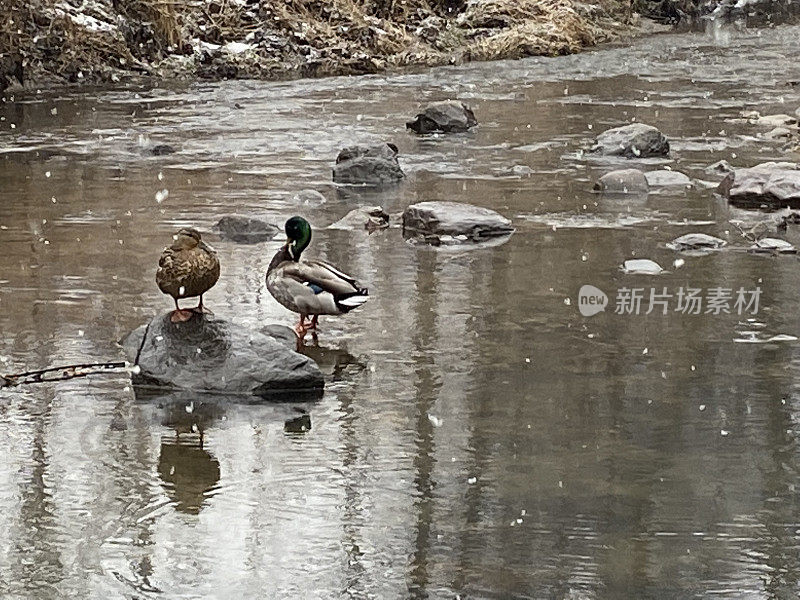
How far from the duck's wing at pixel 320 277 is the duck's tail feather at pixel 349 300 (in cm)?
2

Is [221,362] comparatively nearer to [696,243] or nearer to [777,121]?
[696,243]

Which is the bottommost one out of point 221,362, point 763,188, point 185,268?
point 221,362

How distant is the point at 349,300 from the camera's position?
23.9ft

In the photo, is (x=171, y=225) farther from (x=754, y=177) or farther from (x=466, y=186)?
(x=754, y=177)

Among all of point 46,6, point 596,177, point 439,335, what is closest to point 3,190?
point 596,177

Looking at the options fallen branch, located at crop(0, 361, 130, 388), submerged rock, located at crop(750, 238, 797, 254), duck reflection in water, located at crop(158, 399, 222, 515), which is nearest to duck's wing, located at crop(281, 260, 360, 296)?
fallen branch, located at crop(0, 361, 130, 388)

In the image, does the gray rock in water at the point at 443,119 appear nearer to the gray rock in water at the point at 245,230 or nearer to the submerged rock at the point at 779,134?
the submerged rock at the point at 779,134

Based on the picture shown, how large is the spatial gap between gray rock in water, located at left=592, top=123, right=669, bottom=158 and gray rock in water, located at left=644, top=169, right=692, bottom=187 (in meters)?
1.10

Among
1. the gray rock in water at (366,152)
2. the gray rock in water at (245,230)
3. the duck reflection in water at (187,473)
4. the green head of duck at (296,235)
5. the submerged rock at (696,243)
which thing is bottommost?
the duck reflection in water at (187,473)

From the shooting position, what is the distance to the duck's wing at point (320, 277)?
7.24m

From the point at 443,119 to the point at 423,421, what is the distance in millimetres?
9250

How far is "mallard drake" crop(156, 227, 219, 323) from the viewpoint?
676cm

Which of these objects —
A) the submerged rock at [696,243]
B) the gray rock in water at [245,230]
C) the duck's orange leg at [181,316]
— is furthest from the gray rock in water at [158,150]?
the duck's orange leg at [181,316]

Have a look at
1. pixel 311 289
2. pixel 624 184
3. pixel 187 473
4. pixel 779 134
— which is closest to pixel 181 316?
pixel 311 289
